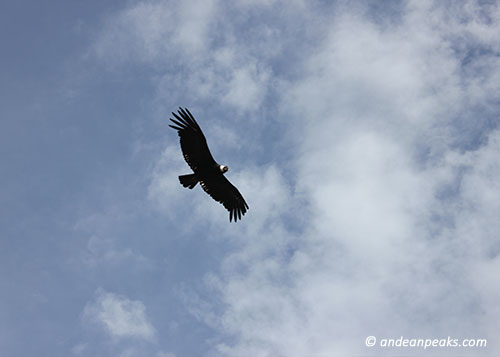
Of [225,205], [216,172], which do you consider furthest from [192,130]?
[225,205]

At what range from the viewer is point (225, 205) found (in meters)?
24.7

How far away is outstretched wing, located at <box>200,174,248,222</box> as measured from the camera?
24.3m

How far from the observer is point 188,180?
23.1m

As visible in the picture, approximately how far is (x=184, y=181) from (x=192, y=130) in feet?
8.47

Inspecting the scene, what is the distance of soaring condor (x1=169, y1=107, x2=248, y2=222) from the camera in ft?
72.1

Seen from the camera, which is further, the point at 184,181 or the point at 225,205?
the point at 225,205

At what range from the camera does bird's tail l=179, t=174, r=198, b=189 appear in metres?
23.0

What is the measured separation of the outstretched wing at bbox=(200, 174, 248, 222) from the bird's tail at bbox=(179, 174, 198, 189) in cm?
93

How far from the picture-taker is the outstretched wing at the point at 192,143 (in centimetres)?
2183

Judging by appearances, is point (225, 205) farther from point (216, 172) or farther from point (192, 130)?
point (192, 130)

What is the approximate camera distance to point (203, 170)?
76.4 feet

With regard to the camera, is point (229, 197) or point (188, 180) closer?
point (188, 180)

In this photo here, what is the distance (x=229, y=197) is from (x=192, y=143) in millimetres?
3805

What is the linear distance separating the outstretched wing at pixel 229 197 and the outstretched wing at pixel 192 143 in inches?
64.3
